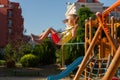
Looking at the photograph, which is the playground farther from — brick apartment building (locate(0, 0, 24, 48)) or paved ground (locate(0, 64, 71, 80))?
brick apartment building (locate(0, 0, 24, 48))

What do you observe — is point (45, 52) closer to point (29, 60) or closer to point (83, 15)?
point (29, 60)

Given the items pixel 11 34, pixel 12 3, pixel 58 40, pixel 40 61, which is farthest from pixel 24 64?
pixel 12 3

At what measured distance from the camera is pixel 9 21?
65.2 meters

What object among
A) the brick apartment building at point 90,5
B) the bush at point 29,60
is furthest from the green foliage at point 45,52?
the brick apartment building at point 90,5

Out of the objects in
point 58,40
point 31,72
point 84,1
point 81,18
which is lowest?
point 31,72

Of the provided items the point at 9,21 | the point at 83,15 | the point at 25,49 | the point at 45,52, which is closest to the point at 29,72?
the point at 45,52

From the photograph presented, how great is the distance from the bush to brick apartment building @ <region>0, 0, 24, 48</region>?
28259mm

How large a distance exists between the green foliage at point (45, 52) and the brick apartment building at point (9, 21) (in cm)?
2628

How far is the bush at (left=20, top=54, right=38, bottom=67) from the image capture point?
1297 inches

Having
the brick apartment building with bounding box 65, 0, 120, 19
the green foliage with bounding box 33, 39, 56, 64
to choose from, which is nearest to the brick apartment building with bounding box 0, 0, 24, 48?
the brick apartment building with bounding box 65, 0, 120, 19

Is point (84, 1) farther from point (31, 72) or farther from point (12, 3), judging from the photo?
point (31, 72)

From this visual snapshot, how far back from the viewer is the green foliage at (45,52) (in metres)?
35.2

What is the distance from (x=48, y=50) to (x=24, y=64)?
323cm

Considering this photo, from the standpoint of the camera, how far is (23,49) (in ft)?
121
